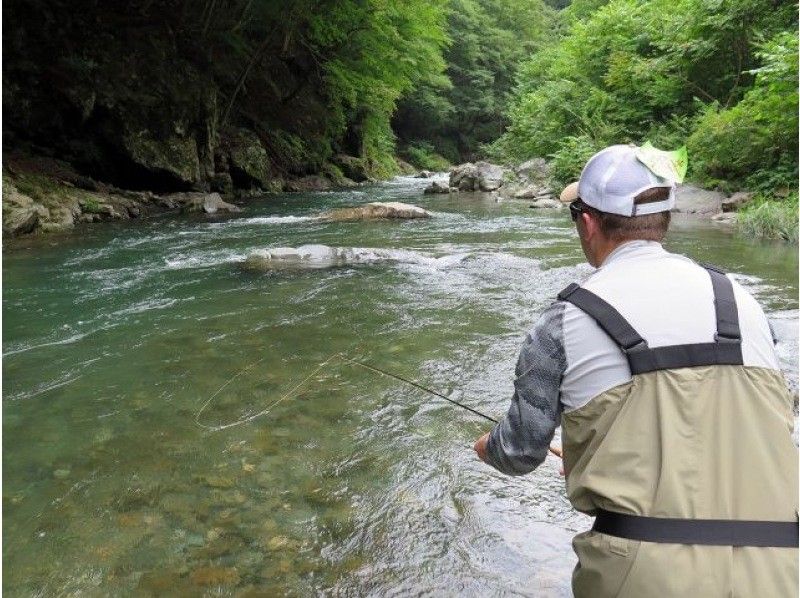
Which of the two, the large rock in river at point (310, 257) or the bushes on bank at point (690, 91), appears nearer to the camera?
the large rock in river at point (310, 257)

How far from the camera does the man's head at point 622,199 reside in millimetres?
1510

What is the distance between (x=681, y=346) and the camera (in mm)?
1310

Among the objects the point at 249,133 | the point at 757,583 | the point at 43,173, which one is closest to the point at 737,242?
the point at 757,583

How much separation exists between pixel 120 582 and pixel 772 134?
13.6m

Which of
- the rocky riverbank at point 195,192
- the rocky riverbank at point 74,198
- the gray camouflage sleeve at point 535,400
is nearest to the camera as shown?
the gray camouflage sleeve at point 535,400

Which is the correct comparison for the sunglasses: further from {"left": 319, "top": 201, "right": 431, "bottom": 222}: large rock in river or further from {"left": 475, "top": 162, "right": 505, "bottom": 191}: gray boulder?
{"left": 475, "top": 162, "right": 505, "bottom": 191}: gray boulder

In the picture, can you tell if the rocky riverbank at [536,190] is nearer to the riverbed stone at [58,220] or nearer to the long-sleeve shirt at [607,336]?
the riverbed stone at [58,220]

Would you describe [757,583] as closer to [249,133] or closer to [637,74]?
[637,74]

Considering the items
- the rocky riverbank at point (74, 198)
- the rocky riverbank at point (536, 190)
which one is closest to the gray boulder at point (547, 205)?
the rocky riverbank at point (536, 190)

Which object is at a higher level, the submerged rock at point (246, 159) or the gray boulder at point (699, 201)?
A: the submerged rock at point (246, 159)

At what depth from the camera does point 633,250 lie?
1507 millimetres

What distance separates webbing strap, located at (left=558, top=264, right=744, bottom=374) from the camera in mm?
1302

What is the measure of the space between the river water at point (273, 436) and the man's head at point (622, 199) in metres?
1.40

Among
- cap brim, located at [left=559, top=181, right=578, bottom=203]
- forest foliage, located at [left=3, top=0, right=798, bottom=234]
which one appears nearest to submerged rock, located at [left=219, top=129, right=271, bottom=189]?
forest foliage, located at [left=3, top=0, right=798, bottom=234]
